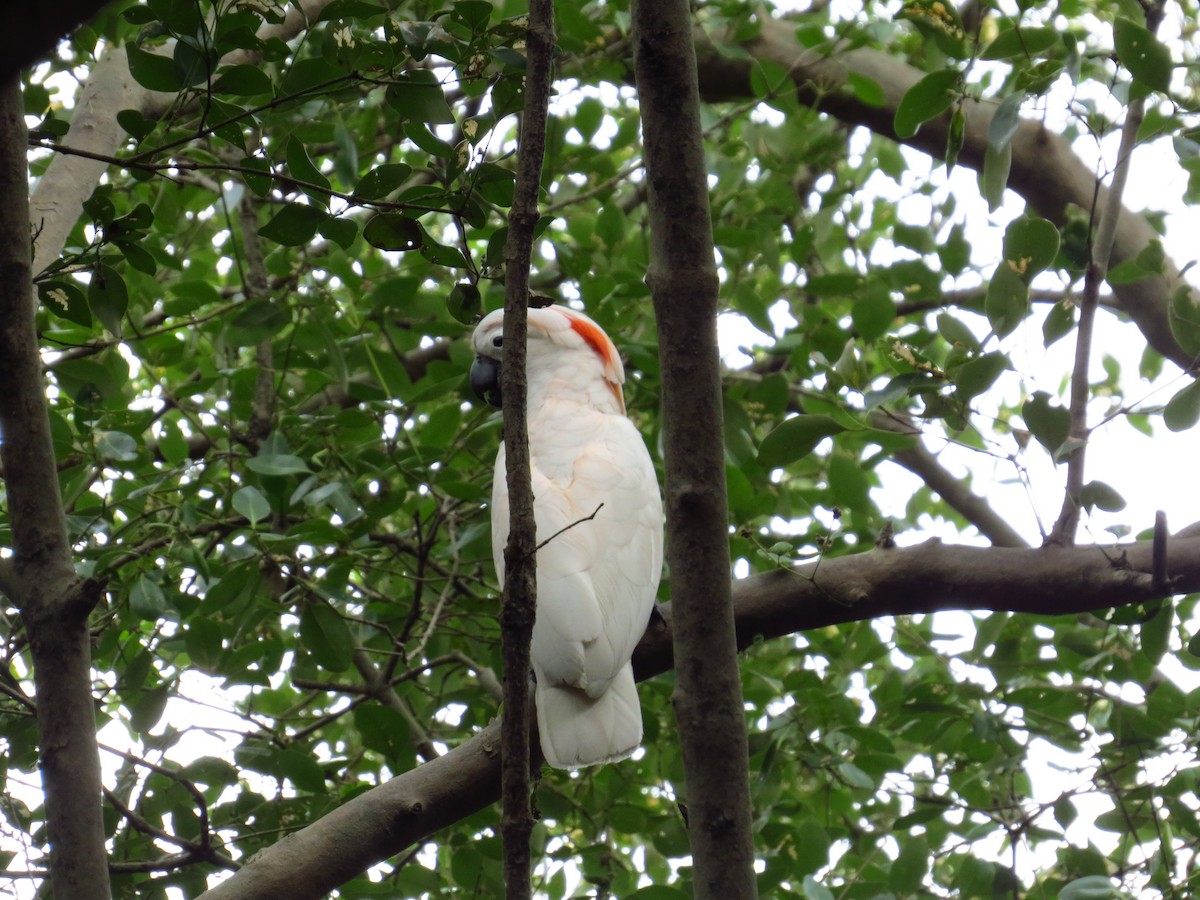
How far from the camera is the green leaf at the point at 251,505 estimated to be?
221 cm

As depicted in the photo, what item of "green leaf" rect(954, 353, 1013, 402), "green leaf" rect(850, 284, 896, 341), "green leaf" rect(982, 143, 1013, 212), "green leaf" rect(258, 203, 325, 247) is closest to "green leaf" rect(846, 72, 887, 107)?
"green leaf" rect(850, 284, 896, 341)

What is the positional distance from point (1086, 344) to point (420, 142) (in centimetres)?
126

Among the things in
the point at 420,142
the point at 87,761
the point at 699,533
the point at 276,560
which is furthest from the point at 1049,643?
the point at 87,761

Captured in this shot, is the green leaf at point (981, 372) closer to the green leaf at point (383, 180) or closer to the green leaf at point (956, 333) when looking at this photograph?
the green leaf at point (956, 333)

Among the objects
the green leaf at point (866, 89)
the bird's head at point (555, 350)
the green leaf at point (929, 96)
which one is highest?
the green leaf at point (866, 89)

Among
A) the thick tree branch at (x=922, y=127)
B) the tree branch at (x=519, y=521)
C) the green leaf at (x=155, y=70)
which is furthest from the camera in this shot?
the thick tree branch at (x=922, y=127)

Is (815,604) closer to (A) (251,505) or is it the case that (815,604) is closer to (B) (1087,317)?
(B) (1087,317)

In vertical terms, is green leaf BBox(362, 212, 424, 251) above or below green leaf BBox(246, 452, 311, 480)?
below

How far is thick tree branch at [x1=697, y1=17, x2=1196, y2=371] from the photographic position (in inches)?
138

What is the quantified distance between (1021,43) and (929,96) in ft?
0.77

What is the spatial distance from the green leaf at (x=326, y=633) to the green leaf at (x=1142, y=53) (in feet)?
6.18

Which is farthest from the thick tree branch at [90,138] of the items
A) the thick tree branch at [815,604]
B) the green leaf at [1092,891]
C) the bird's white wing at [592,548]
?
the green leaf at [1092,891]

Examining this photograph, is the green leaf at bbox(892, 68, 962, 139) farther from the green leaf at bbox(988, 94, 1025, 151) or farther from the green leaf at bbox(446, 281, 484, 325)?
the green leaf at bbox(446, 281, 484, 325)

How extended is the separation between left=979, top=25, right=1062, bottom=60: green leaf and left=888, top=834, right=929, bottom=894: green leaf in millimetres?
1725
